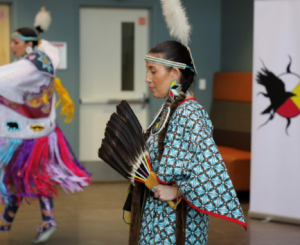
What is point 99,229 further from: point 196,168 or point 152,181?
point 196,168

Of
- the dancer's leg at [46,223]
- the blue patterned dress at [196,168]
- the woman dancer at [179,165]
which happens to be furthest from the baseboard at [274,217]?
the blue patterned dress at [196,168]

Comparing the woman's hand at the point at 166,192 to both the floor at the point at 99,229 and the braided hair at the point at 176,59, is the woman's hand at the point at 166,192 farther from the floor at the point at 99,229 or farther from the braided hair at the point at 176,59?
the floor at the point at 99,229

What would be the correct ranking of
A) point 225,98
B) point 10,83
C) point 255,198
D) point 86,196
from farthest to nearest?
point 225,98 < point 86,196 < point 255,198 < point 10,83

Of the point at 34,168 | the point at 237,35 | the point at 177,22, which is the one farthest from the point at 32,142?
the point at 237,35

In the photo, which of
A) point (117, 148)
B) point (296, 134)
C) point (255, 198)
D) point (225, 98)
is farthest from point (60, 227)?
point (225, 98)

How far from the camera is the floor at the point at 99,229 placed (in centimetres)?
374

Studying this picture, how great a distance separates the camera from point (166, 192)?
1774 millimetres

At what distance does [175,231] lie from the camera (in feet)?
5.87

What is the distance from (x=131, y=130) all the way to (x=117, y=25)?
4.50 metres

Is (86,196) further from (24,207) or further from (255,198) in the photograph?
(255,198)

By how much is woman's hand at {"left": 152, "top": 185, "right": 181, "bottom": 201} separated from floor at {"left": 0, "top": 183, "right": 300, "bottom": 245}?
1962mm

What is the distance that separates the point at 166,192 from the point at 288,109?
9.12 ft

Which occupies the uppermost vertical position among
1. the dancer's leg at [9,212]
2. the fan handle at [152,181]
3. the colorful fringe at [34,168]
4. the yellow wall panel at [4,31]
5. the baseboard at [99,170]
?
the yellow wall panel at [4,31]

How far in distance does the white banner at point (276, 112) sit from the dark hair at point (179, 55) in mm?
2560
